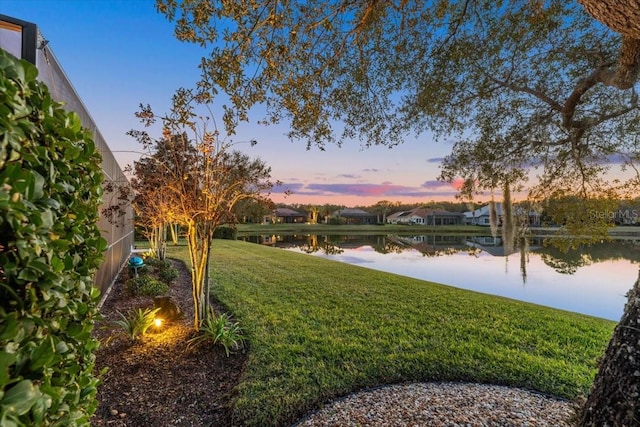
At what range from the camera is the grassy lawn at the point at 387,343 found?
309 centimetres

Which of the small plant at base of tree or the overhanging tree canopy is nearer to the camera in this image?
the overhanging tree canopy

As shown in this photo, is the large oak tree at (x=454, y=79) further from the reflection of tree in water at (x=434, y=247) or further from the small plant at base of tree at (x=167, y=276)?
the reflection of tree in water at (x=434, y=247)

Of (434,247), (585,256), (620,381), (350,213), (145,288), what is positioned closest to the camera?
(620,381)

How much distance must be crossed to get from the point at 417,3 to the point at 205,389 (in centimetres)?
510

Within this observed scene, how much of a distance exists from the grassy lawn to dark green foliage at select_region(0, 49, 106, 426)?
1947 mm

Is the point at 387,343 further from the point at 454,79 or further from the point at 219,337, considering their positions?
the point at 454,79

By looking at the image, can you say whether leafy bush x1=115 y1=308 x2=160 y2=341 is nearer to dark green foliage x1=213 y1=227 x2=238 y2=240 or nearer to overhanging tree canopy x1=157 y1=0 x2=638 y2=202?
overhanging tree canopy x1=157 y1=0 x2=638 y2=202

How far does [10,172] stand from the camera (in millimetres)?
734

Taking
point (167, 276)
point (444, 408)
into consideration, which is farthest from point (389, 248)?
point (444, 408)

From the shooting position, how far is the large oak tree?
2953 mm

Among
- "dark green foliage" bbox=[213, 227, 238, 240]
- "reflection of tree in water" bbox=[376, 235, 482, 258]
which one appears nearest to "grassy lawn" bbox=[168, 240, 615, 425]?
"reflection of tree in water" bbox=[376, 235, 482, 258]

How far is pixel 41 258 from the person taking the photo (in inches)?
33.8

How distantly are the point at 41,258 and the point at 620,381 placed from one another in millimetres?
2758

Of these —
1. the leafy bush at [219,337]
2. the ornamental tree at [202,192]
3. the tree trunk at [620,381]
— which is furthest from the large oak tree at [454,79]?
the leafy bush at [219,337]
